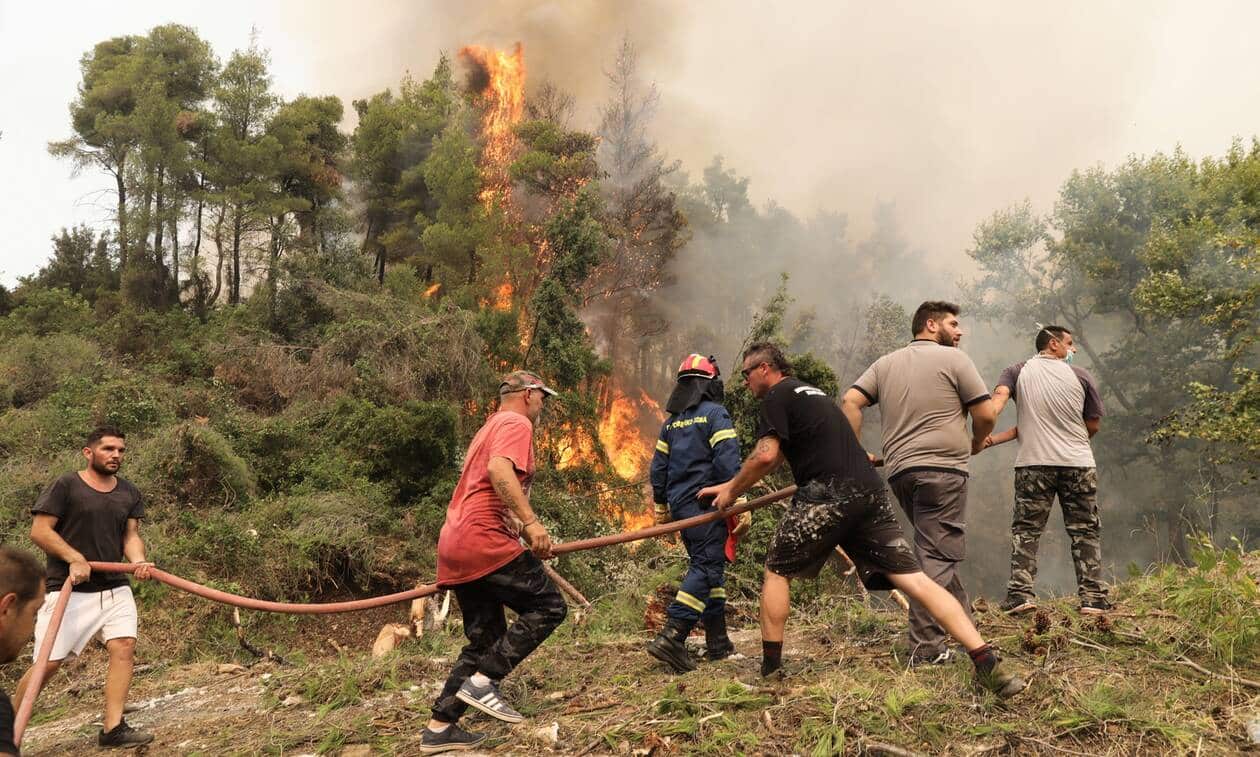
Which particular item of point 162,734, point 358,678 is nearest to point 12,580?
point 358,678

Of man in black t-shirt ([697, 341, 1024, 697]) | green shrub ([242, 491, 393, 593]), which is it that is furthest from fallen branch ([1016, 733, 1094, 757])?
green shrub ([242, 491, 393, 593])

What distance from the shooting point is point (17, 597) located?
2318 mm

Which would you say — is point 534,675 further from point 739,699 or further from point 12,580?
point 12,580

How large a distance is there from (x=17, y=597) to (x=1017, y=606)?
5.33 metres

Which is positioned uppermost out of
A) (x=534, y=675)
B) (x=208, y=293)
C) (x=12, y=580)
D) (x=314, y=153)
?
(x=314, y=153)

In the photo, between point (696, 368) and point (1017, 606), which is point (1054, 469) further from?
point (696, 368)

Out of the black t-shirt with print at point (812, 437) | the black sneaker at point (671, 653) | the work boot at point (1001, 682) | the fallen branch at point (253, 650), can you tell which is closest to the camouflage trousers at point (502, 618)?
the black sneaker at point (671, 653)

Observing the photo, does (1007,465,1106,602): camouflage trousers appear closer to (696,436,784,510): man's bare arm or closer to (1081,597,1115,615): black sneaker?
(1081,597,1115,615): black sneaker

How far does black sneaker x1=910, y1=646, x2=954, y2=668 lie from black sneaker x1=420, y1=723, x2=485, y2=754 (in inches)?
92.0

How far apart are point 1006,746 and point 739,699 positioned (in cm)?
115

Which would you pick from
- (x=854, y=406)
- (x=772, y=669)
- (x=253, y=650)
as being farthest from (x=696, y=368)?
(x=253, y=650)

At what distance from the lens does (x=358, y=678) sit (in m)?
4.78

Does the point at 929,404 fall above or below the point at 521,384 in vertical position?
below

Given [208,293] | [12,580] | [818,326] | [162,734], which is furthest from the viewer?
[818,326]
